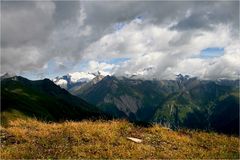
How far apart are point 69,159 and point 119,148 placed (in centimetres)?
317

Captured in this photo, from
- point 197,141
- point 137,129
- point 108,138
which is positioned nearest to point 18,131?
point 108,138

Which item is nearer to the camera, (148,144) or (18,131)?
(148,144)

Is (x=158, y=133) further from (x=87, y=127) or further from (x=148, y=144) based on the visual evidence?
(x=87, y=127)

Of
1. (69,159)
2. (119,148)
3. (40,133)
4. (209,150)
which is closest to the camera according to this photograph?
(69,159)

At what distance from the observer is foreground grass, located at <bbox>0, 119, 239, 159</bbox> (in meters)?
18.4

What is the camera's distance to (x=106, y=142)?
2011 cm

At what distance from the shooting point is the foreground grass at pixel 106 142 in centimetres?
1839

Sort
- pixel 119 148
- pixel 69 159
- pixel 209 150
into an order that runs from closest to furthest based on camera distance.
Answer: pixel 69 159 → pixel 119 148 → pixel 209 150

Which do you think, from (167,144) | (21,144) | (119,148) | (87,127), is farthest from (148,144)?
(21,144)

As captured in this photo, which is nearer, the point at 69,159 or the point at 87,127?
the point at 69,159

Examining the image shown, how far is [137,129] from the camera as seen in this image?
24328 mm

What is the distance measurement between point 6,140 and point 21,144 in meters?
1.73

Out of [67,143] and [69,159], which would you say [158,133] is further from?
[69,159]

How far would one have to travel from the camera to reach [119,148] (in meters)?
19.0
